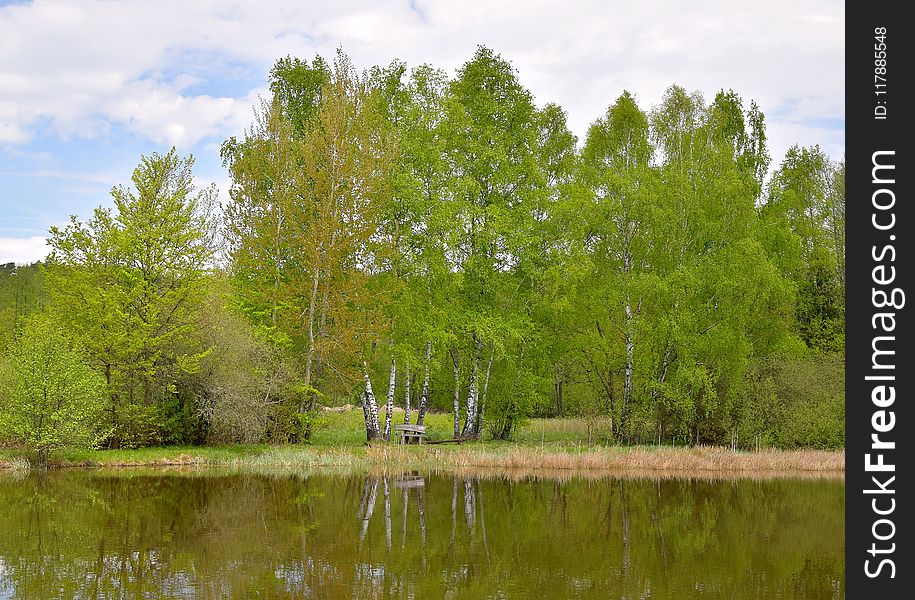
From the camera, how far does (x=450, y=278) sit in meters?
34.8

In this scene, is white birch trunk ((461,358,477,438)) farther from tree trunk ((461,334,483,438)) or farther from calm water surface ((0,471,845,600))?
calm water surface ((0,471,845,600))

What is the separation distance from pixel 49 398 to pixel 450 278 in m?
16.0

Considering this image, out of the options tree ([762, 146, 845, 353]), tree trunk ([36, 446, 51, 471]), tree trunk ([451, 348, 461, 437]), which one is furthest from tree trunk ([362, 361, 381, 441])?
tree ([762, 146, 845, 353])

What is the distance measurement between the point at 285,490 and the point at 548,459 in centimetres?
1029

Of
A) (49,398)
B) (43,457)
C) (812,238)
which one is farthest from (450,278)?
(812,238)

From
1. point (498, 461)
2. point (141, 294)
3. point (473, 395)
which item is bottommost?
point (498, 461)

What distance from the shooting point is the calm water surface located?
42.8ft

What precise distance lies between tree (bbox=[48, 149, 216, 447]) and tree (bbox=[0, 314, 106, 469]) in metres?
2.50

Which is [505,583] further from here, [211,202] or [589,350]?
[211,202]

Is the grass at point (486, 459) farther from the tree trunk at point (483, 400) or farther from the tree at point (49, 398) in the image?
the tree trunk at point (483, 400)

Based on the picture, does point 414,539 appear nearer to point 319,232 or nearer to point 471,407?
point 319,232

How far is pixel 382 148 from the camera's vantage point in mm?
34719

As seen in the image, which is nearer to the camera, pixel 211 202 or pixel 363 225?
pixel 363 225
